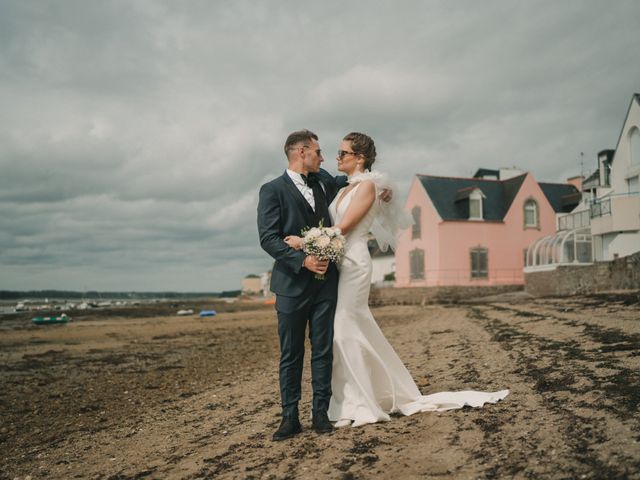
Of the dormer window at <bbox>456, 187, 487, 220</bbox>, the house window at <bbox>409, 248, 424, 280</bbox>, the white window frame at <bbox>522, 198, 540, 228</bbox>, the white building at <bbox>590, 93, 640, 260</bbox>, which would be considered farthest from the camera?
the house window at <bbox>409, 248, 424, 280</bbox>

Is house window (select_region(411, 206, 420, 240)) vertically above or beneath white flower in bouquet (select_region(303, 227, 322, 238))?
above

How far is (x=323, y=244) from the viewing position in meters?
4.20

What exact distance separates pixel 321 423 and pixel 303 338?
2.31 feet

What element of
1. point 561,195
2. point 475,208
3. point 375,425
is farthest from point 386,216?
point 561,195

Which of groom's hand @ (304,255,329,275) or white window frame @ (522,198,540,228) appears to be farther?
white window frame @ (522,198,540,228)

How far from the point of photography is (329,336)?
14.8ft

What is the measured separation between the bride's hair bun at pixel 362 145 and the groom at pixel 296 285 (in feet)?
1.34

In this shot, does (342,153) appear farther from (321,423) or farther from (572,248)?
(572,248)

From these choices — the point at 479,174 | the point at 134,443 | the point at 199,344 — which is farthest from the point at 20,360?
the point at 479,174

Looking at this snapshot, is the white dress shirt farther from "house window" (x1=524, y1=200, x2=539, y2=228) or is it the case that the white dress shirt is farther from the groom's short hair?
"house window" (x1=524, y1=200, x2=539, y2=228)

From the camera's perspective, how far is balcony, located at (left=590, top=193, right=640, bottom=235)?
24.2 meters

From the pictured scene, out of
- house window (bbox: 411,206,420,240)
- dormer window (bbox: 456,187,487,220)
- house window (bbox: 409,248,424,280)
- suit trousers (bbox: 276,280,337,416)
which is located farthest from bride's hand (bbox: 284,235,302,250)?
house window (bbox: 411,206,420,240)

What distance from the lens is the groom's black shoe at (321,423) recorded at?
434cm

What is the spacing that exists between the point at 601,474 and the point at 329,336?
2.24 m
